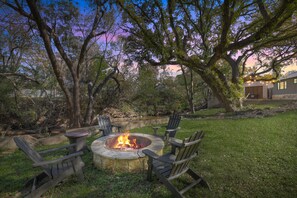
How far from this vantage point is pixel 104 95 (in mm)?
11359

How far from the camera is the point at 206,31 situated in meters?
8.53

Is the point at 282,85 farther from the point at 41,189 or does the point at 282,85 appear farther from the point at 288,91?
the point at 41,189

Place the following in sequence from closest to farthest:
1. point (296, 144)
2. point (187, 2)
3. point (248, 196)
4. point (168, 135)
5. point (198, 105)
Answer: point (248, 196) → point (296, 144) → point (168, 135) → point (187, 2) → point (198, 105)

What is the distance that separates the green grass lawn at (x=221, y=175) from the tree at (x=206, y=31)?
4.00 m

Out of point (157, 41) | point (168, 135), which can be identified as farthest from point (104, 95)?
point (168, 135)

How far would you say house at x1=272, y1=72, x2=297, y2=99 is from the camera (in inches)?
769

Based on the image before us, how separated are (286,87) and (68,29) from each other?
25.1 m

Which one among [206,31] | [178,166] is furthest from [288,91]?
[178,166]

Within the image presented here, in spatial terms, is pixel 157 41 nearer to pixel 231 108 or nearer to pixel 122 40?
pixel 122 40

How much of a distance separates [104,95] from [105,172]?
8308mm

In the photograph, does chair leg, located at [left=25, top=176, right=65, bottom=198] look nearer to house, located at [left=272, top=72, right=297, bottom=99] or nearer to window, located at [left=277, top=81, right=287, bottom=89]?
house, located at [left=272, top=72, right=297, bottom=99]

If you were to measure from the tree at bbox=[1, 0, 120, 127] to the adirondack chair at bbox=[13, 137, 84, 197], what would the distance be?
172 inches

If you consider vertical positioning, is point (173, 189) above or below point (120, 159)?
below

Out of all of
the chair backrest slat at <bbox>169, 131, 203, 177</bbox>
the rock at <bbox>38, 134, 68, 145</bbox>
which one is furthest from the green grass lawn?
the rock at <bbox>38, 134, 68, 145</bbox>
